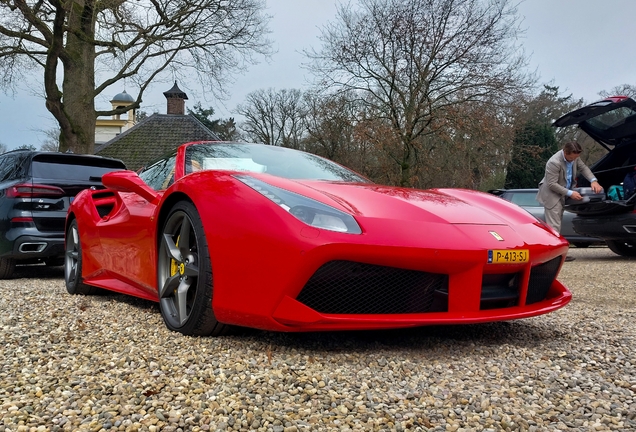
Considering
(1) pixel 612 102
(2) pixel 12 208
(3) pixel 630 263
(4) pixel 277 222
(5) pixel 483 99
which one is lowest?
(3) pixel 630 263

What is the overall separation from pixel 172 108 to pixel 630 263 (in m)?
32.0

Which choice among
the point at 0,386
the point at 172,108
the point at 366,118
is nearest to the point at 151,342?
the point at 0,386

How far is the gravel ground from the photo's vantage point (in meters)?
1.75

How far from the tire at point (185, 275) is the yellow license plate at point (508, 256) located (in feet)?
4.19

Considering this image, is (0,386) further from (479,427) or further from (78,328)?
(479,427)

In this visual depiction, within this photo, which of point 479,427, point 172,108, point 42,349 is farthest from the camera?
point 172,108

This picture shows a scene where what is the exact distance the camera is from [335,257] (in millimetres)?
2268

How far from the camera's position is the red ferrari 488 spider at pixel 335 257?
2318 millimetres

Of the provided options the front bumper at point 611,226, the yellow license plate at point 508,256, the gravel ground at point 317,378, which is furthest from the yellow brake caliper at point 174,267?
the front bumper at point 611,226

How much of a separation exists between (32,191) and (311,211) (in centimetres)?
497

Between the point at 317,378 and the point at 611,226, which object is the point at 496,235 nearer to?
the point at 317,378

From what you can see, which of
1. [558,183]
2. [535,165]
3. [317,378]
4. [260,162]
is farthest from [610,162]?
[535,165]

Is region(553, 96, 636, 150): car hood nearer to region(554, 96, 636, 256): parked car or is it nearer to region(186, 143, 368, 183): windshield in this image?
region(554, 96, 636, 256): parked car

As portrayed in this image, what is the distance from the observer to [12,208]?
6.20 metres
